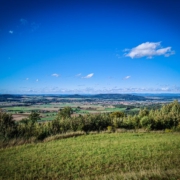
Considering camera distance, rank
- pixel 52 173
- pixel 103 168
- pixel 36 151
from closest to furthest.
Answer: pixel 52 173, pixel 103 168, pixel 36 151

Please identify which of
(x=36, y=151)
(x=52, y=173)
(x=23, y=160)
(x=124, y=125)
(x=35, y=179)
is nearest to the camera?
(x=35, y=179)

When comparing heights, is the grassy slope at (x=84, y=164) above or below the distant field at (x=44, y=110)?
above

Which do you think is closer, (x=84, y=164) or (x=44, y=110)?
(x=84, y=164)

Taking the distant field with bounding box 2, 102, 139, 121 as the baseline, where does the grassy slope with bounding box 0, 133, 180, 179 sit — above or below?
above

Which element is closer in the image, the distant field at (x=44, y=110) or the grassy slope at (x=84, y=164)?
the grassy slope at (x=84, y=164)

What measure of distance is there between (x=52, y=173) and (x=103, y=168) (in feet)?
12.4

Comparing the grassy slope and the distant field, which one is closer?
the grassy slope

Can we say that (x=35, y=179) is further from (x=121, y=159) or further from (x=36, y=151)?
(x=121, y=159)

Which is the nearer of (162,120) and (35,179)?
(35,179)

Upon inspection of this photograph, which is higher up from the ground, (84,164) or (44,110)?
(84,164)

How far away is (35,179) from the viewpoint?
9.34 meters

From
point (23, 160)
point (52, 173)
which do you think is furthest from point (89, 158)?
point (23, 160)

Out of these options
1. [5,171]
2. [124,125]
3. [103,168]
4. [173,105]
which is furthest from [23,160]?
[173,105]

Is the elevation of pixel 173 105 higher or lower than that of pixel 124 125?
higher
